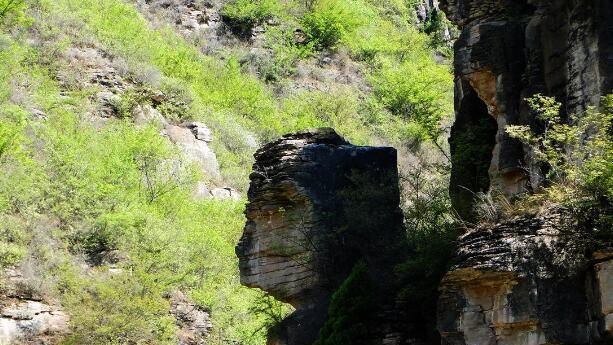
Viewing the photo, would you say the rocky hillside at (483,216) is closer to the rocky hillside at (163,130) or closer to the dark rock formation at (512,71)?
the dark rock formation at (512,71)

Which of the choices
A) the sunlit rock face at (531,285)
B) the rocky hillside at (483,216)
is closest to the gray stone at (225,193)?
the rocky hillside at (483,216)

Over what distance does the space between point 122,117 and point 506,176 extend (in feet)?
96.7

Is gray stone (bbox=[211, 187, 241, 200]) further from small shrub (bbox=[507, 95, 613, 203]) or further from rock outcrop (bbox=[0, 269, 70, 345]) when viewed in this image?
small shrub (bbox=[507, 95, 613, 203])

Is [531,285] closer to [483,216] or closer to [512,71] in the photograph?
[483,216]

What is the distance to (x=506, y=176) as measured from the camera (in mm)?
17047

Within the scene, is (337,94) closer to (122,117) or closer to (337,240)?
(122,117)

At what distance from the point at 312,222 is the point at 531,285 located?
822 cm

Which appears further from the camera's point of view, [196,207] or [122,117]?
[122,117]

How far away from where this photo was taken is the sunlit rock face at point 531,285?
12.9 meters

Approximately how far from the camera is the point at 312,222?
2102 centimetres

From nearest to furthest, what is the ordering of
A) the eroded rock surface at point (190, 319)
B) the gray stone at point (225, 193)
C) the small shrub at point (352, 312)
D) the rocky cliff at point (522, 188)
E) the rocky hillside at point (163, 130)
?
the rocky cliff at point (522, 188) < the small shrub at point (352, 312) < the rocky hillside at point (163, 130) < the eroded rock surface at point (190, 319) < the gray stone at point (225, 193)

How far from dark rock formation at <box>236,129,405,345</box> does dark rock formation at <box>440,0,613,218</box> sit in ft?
7.23

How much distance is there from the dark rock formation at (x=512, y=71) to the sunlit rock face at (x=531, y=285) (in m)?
2.03

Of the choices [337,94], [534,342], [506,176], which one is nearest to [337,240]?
[506,176]
